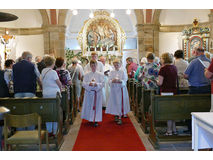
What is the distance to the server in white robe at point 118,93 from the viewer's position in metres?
6.89

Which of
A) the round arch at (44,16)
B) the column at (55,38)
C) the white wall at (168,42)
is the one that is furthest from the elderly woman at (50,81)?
the white wall at (168,42)

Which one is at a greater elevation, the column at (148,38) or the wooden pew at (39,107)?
the column at (148,38)

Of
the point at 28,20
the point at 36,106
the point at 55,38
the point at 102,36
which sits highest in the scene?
the point at 28,20

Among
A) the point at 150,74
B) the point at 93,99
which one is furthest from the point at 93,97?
the point at 150,74

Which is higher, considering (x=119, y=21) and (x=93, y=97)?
(x=119, y=21)

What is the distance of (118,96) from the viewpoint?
6930 millimetres

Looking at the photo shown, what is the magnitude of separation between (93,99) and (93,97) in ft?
0.17

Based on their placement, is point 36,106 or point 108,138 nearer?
point 36,106

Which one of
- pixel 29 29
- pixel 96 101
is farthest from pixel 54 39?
pixel 96 101

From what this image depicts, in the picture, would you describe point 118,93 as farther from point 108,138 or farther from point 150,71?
point 108,138

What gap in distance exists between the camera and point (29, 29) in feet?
49.1

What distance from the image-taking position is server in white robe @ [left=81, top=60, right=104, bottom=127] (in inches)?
261

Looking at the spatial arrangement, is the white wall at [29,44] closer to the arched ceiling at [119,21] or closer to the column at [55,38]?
the column at [55,38]

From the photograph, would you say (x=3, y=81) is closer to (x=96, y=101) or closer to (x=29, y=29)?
(x=96, y=101)
